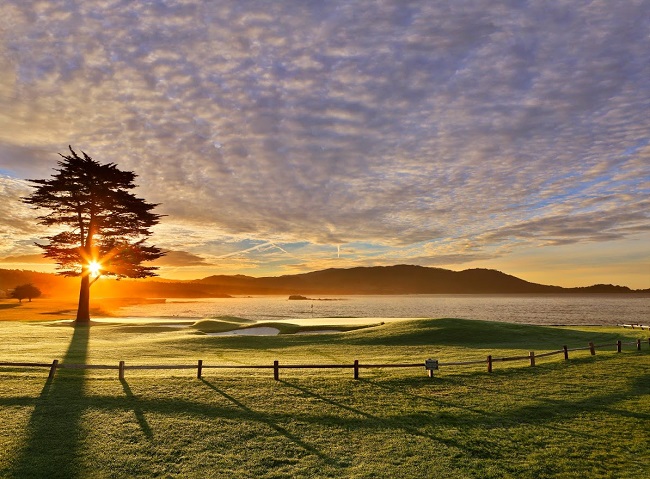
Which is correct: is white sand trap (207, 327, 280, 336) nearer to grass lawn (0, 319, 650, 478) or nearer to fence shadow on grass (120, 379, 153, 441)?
grass lawn (0, 319, 650, 478)

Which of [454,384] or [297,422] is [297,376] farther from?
[454,384]

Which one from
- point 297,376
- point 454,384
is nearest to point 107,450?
point 297,376

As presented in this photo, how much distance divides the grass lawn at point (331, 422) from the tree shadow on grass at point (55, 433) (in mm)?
47

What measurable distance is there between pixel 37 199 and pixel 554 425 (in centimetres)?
5326

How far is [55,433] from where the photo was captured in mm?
13445

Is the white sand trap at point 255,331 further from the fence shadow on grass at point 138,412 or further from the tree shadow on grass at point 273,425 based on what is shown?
the tree shadow on grass at point 273,425

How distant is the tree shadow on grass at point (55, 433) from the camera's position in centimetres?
1135

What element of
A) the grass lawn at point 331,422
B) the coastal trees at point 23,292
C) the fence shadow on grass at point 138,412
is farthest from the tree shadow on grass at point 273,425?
the coastal trees at point 23,292

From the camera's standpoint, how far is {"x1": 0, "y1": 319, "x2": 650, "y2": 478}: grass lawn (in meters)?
11.8

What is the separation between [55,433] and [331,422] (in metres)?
8.87

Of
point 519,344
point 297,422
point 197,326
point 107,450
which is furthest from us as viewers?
point 197,326

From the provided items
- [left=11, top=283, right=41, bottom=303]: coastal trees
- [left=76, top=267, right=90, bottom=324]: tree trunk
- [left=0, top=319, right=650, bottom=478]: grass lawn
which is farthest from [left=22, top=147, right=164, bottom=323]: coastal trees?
[left=11, top=283, right=41, bottom=303]: coastal trees

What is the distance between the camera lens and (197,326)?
51.0 metres

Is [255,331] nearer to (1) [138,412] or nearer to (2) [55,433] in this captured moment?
(1) [138,412]
